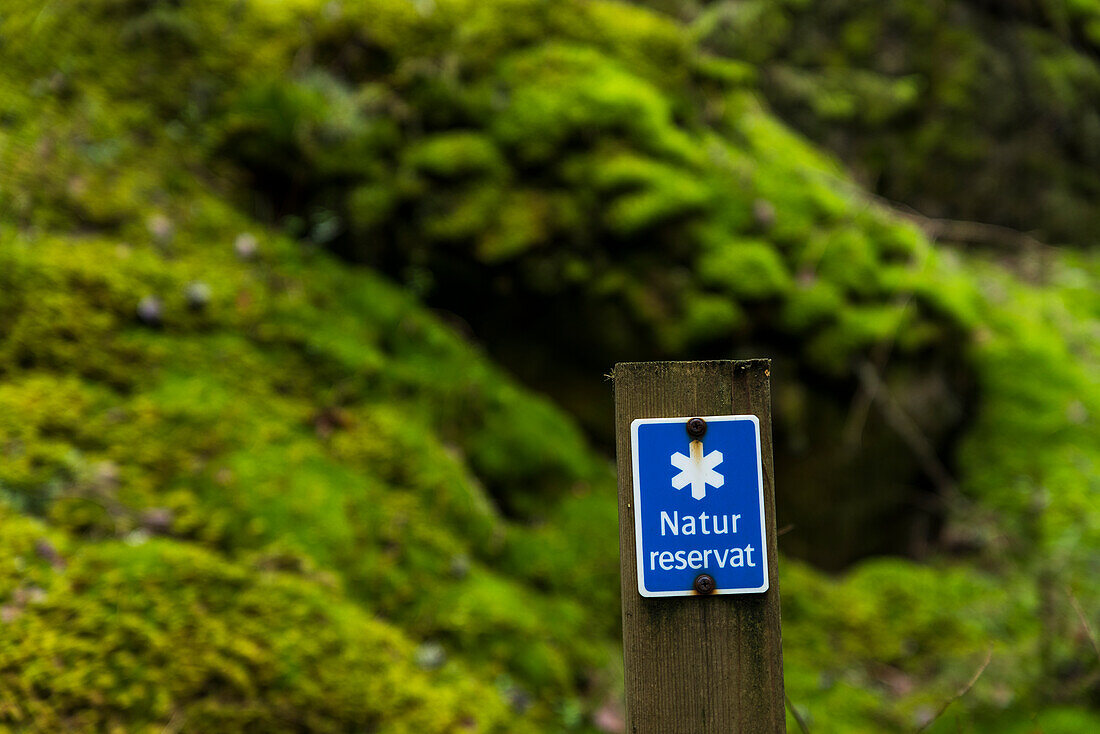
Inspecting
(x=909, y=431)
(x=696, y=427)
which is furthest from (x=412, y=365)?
(x=909, y=431)

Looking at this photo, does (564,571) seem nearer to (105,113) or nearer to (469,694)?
(469,694)

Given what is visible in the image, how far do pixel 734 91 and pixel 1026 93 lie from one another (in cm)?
573

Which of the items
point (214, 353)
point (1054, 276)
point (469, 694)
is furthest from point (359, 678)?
point (1054, 276)

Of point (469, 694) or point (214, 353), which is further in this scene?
point (214, 353)

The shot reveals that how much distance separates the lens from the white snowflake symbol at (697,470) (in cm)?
154

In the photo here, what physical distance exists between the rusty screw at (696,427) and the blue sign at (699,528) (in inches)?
3.0

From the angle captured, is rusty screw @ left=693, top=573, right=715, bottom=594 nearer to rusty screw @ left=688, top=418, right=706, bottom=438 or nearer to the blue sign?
the blue sign

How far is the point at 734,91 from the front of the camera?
5332 millimetres

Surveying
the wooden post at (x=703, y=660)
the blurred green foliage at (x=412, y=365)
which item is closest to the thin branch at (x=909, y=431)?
the blurred green foliage at (x=412, y=365)

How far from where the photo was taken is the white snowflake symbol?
154 cm

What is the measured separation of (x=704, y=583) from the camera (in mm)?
1521

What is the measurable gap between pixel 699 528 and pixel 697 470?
13cm

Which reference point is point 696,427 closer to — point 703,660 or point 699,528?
point 699,528

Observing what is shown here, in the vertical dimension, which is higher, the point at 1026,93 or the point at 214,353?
the point at 1026,93
